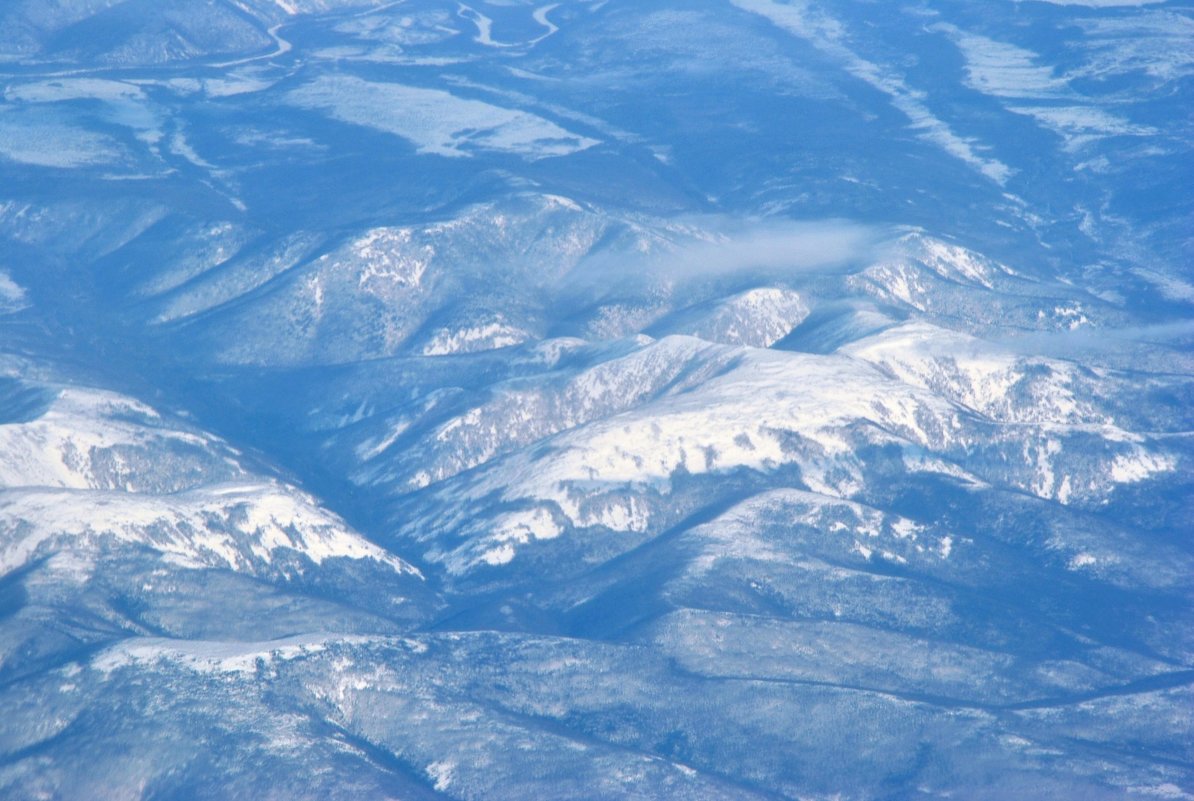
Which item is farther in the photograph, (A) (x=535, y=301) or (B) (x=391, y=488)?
(A) (x=535, y=301)

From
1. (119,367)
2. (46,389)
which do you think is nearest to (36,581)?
(46,389)

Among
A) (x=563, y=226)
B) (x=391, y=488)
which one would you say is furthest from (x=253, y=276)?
(x=391, y=488)

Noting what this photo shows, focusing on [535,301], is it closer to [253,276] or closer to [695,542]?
[253,276]

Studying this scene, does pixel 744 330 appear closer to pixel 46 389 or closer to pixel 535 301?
pixel 535 301

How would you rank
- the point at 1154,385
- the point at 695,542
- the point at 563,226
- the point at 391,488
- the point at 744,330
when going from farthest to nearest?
the point at 563,226
the point at 744,330
the point at 1154,385
the point at 391,488
the point at 695,542

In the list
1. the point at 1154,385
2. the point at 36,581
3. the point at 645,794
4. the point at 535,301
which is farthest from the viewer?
the point at 535,301

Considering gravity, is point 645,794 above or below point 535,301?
above
